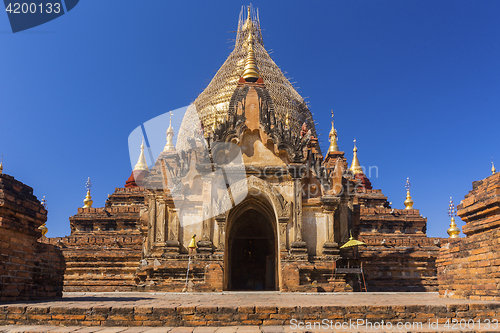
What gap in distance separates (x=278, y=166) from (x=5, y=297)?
9982 millimetres

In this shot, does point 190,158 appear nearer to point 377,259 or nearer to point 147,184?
point 147,184

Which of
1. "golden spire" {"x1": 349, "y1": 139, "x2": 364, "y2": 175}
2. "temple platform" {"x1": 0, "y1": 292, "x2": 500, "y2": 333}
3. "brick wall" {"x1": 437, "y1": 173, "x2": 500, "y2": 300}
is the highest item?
"golden spire" {"x1": 349, "y1": 139, "x2": 364, "y2": 175}

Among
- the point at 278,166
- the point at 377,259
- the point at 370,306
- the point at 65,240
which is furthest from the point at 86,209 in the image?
the point at 370,306

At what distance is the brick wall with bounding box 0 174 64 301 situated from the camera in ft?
26.4

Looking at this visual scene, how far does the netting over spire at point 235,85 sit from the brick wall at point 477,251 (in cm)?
2468

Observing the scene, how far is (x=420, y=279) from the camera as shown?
20344mm

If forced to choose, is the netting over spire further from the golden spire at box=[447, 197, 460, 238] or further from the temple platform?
the temple platform

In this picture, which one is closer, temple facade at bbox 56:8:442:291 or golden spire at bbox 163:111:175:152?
temple facade at bbox 56:8:442:291

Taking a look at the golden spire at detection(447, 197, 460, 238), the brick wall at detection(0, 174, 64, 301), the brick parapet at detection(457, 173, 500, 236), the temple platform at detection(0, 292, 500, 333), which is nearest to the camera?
the temple platform at detection(0, 292, 500, 333)

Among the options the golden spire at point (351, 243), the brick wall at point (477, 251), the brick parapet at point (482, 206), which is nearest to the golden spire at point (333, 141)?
the golden spire at point (351, 243)

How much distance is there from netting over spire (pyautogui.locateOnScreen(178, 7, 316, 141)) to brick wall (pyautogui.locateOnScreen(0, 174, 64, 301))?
79.8 ft

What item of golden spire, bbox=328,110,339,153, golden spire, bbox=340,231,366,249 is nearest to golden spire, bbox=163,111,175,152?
golden spire, bbox=328,110,339,153

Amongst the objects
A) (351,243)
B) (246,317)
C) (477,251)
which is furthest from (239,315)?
(351,243)

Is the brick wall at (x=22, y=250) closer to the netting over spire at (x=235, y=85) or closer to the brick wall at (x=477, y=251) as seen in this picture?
the brick wall at (x=477, y=251)
